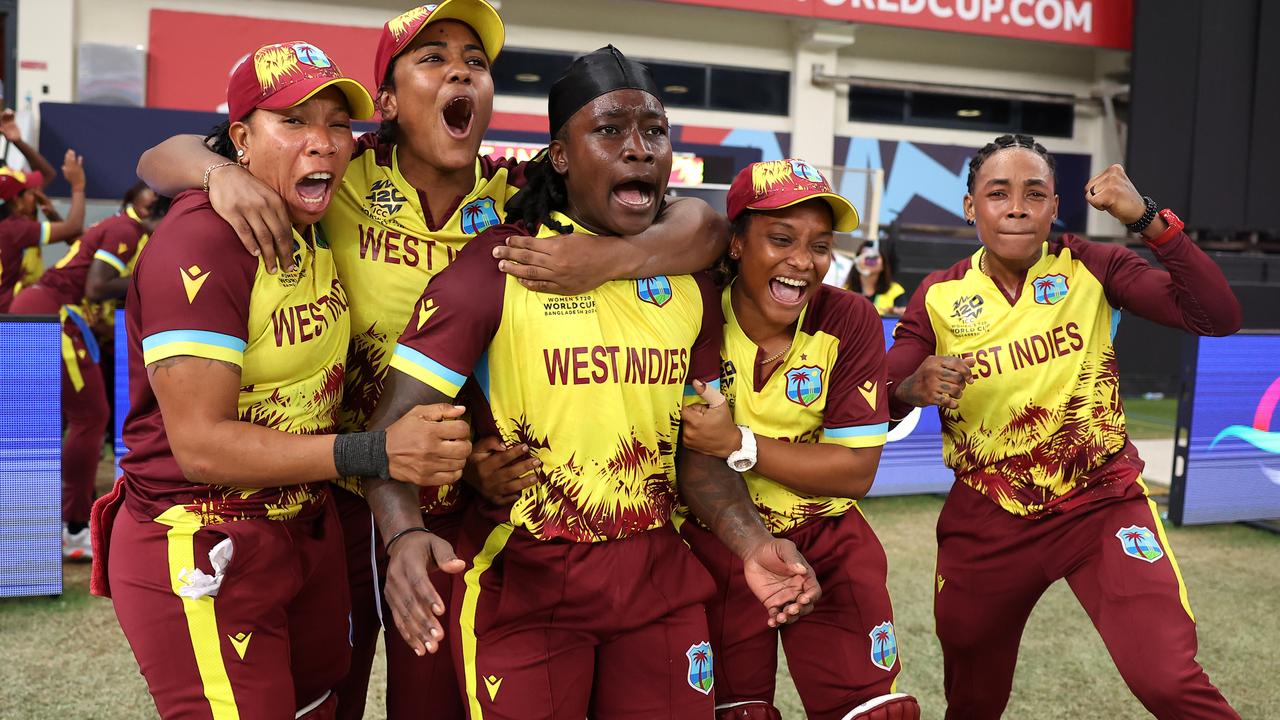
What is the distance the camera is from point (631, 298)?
245cm

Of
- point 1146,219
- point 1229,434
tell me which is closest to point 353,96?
point 1146,219

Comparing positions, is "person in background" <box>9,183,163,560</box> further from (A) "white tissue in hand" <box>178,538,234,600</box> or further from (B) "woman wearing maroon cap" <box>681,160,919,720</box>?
(B) "woman wearing maroon cap" <box>681,160,919,720</box>

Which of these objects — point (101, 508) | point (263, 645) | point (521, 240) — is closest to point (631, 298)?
point (521, 240)

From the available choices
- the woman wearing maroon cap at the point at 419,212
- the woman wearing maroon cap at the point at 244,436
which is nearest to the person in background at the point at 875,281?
the woman wearing maroon cap at the point at 419,212

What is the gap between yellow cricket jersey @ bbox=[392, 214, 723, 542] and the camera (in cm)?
228

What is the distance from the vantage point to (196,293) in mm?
2105

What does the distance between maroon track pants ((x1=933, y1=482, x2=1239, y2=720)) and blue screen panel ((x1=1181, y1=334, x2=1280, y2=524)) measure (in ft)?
14.0

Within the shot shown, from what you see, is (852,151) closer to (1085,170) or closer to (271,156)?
(1085,170)

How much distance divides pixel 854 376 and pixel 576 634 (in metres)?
1.03

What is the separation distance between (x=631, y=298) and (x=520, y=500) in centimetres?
53

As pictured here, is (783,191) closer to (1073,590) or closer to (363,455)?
(363,455)

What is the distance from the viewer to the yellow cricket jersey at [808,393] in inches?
111

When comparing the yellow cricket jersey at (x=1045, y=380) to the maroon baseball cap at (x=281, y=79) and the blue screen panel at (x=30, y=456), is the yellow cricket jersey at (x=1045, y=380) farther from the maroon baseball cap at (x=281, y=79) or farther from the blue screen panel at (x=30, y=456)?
the blue screen panel at (x=30, y=456)

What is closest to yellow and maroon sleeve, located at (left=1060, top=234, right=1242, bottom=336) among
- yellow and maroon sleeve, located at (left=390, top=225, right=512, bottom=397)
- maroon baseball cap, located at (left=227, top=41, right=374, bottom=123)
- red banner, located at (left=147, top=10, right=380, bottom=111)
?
yellow and maroon sleeve, located at (left=390, top=225, right=512, bottom=397)
